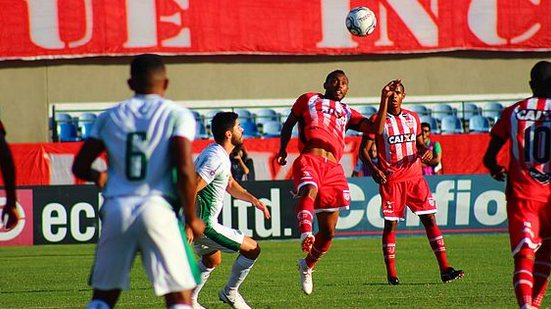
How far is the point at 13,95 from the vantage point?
29.8m

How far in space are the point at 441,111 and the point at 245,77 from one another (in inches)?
214

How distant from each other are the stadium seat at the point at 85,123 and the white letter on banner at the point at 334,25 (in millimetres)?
6469

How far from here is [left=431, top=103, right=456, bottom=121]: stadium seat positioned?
97.6 feet

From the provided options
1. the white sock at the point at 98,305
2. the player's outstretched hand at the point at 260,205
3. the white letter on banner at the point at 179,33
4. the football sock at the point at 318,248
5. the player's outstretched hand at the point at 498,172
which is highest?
the white letter on banner at the point at 179,33

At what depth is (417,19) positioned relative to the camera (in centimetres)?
3025

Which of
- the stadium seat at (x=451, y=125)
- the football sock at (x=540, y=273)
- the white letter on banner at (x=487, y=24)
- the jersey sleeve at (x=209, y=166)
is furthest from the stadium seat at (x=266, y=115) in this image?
the football sock at (x=540, y=273)

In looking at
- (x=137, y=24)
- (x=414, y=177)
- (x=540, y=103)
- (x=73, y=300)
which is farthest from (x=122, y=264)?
(x=137, y=24)

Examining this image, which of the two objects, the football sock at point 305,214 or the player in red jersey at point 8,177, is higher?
the player in red jersey at point 8,177

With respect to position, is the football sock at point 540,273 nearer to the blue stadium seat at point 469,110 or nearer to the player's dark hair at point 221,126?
the player's dark hair at point 221,126

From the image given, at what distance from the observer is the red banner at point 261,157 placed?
24.2 meters

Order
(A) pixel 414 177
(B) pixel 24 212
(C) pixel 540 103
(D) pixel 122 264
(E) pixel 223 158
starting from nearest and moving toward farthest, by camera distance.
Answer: (D) pixel 122 264
(C) pixel 540 103
(E) pixel 223 158
(A) pixel 414 177
(B) pixel 24 212

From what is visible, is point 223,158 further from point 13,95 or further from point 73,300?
point 13,95

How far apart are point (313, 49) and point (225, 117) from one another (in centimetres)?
2014

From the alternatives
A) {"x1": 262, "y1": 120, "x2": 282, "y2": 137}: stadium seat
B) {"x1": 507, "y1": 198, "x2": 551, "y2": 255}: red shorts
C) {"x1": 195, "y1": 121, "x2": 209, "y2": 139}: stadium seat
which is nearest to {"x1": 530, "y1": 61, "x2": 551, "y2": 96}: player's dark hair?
{"x1": 507, "y1": 198, "x2": 551, "y2": 255}: red shorts
